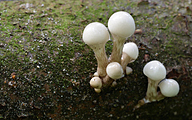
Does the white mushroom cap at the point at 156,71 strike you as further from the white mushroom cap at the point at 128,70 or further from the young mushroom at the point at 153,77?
the white mushroom cap at the point at 128,70

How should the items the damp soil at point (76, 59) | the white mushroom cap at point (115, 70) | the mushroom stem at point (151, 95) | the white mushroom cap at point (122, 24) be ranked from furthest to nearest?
the mushroom stem at point (151, 95), the damp soil at point (76, 59), the white mushroom cap at point (115, 70), the white mushroom cap at point (122, 24)

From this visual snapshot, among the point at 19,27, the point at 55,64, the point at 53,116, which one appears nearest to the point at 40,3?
the point at 19,27

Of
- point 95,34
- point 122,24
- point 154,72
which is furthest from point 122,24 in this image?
point 154,72

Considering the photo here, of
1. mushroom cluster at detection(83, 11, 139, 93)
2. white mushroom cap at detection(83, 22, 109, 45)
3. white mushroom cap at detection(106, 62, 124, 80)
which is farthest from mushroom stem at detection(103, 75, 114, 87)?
white mushroom cap at detection(83, 22, 109, 45)

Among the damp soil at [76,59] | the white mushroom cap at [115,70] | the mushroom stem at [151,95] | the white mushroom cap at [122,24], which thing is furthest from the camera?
the mushroom stem at [151,95]

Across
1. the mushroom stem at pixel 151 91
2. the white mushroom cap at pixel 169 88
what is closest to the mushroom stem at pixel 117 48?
the mushroom stem at pixel 151 91

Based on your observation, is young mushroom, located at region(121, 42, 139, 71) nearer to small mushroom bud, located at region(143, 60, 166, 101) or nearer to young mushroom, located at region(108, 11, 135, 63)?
small mushroom bud, located at region(143, 60, 166, 101)

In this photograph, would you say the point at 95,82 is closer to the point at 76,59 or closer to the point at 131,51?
the point at 76,59

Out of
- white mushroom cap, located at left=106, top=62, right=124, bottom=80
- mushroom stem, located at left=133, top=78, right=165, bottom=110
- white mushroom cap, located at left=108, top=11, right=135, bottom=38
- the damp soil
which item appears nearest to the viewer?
white mushroom cap, located at left=108, top=11, right=135, bottom=38
